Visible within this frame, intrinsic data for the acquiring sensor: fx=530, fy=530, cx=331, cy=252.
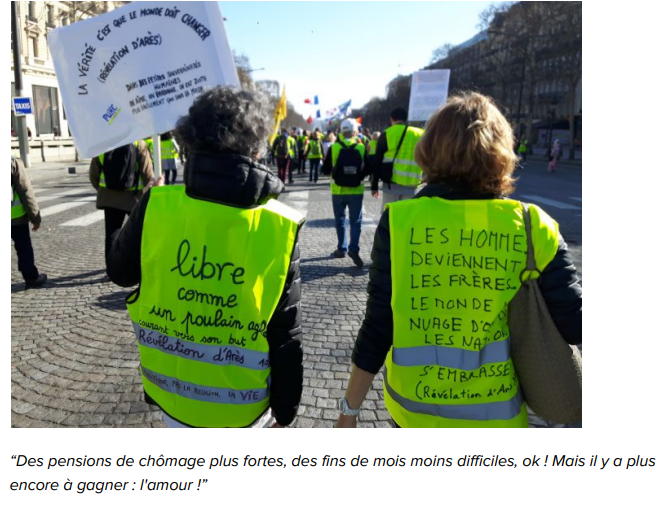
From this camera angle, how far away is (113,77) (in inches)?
123

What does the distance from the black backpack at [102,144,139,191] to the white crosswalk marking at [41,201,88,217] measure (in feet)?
20.2

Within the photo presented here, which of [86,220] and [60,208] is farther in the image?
[60,208]

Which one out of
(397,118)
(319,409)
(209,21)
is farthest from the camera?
(397,118)

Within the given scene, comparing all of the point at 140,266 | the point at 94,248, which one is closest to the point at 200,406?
the point at 140,266

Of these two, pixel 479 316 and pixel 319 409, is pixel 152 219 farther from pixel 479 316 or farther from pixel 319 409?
pixel 319 409

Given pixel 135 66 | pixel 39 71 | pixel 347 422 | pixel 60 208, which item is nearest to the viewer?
pixel 347 422

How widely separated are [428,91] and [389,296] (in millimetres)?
8661

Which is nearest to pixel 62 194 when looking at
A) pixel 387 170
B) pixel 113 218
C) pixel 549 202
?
pixel 113 218

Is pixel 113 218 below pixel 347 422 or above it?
above

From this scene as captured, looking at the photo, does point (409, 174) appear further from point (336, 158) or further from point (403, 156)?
point (336, 158)

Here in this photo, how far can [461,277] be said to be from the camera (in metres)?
1.68

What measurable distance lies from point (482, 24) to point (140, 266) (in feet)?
168

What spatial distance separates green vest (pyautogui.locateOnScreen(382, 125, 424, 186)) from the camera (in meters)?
6.34

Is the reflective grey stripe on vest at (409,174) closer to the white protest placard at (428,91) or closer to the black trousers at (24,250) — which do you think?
the white protest placard at (428,91)
